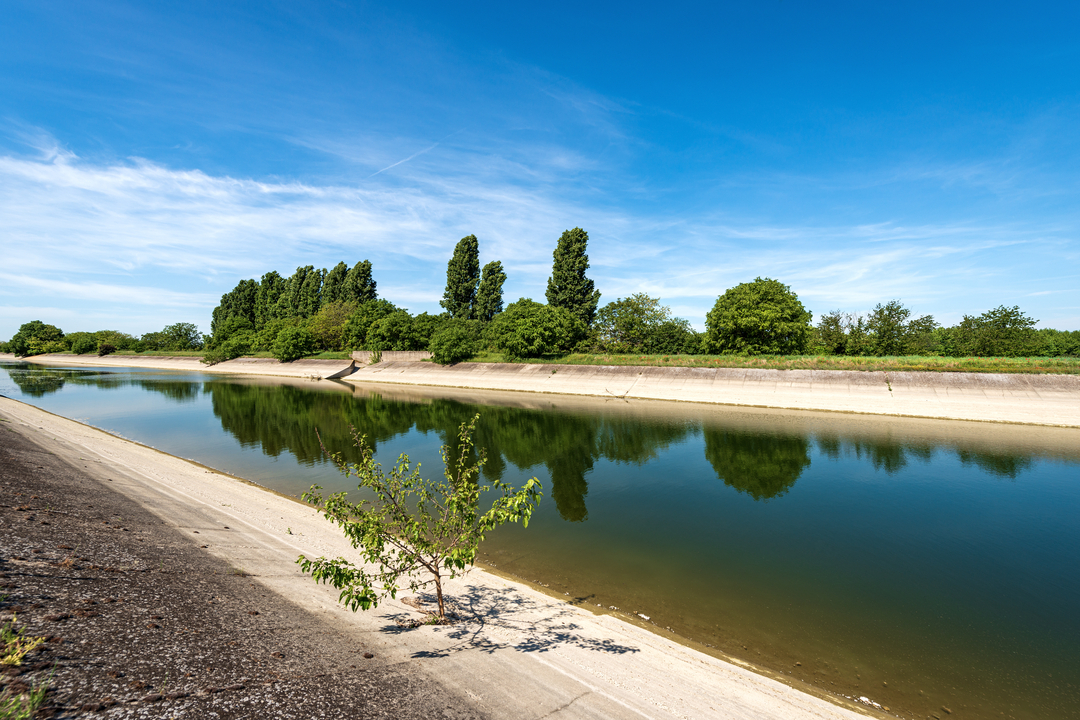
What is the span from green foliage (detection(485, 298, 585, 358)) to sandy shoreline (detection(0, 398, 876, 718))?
1861 inches

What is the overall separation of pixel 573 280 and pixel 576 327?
7287 mm

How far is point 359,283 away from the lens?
89500 mm

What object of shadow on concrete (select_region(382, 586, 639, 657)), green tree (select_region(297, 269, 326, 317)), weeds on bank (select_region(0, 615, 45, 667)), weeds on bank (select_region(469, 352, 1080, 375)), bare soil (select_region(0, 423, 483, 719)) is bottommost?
shadow on concrete (select_region(382, 586, 639, 657))

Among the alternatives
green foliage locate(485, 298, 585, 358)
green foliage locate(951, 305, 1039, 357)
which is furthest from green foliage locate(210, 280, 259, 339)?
green foliage locate(951, 305, 1039, 357)

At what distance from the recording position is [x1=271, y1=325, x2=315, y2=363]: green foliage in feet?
268

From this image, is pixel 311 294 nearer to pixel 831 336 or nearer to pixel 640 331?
pixel 640 331

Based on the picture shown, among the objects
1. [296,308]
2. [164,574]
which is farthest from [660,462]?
[296,308]

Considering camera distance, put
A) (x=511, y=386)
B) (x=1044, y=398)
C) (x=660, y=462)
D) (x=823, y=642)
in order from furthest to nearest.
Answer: (x=511, y=386) → (x=1044, y=398) → (x=660, y=462) → (x=823, y=642)

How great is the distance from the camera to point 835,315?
57250mm

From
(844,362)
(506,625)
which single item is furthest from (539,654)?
(844,362)

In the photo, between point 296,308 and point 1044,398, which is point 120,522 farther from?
point 296,308

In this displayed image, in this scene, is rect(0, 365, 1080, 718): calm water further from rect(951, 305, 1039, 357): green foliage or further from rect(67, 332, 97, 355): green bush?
rect(67, 332, 97, 355): green bush

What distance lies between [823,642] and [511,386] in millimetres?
47319

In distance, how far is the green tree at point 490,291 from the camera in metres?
73.8
